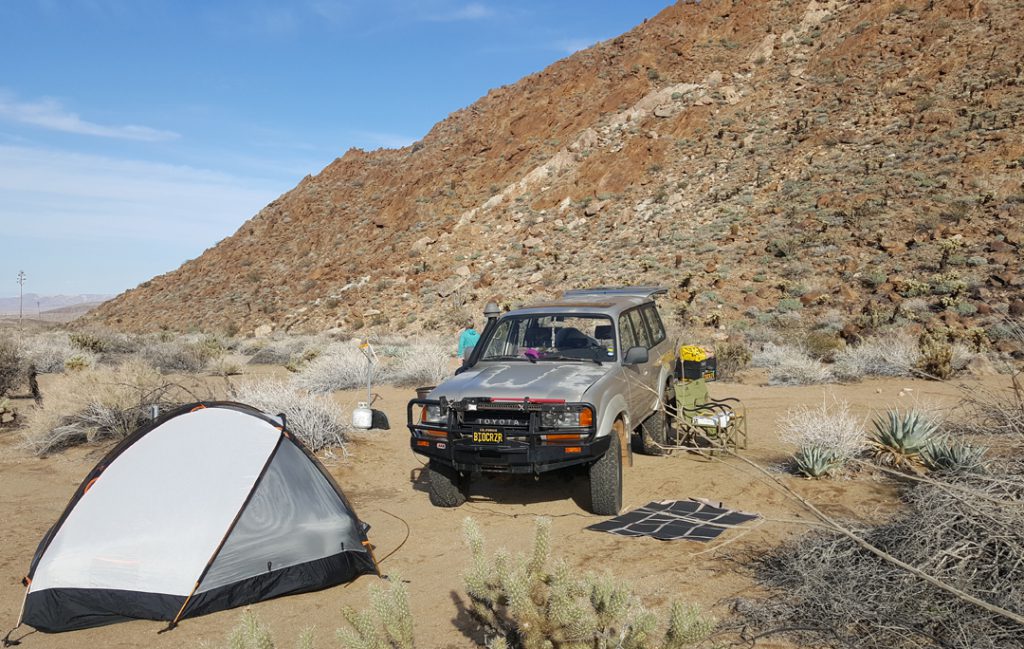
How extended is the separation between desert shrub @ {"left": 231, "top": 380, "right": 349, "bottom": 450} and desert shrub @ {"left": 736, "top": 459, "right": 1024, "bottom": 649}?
6524 millimetres

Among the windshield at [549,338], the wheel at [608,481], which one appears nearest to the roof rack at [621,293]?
the windshield at [549,338]

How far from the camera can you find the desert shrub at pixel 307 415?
925 cm

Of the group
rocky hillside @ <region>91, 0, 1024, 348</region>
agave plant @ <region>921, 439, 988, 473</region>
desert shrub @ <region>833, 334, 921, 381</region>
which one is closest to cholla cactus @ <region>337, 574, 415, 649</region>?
agave plant @ <region>921, 439, 988, 473</region>

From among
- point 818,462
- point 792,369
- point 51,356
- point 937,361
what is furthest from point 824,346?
point 51,356

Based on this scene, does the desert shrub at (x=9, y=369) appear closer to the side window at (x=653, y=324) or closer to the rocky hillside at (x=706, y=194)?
the side window at (x=653, y=324)

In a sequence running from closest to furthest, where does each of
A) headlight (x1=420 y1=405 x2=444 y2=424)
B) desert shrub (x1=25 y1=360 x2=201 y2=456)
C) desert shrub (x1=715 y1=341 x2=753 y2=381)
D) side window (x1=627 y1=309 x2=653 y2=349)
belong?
1. headlight (x1=420 y1=405 x2=444 y2=424)
2. side window (x1=627 y1=309 x2=653 y2=349)
3. desert shrub (x1=25 y1=360 x2=201 y2=456)
4. desert shrub (x1=715 y1=341 x2=753 y2=381)

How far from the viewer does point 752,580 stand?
4543 millimetres

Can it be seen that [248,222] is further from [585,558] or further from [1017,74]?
[585,558]

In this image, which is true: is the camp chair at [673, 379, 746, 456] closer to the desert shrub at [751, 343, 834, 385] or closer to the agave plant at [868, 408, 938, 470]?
the agave plant at [868, 408, 938, 470]

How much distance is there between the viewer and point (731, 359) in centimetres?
1581

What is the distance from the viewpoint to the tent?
4.67 metres

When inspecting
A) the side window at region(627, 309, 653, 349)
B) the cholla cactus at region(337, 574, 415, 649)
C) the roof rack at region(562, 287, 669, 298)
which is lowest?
the cholla cactus at region(337, 574, 415, 649)

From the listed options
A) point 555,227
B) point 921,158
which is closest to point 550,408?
point 921,158

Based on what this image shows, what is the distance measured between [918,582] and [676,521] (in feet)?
8.13
